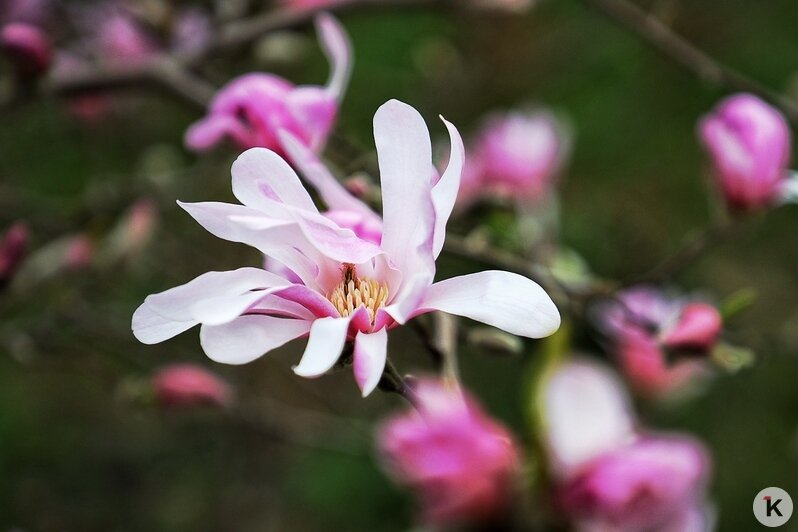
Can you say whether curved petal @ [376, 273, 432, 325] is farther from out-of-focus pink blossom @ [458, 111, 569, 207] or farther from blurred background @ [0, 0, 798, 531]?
out-of-focus pink blossom @ [458, 111, 569, 207]

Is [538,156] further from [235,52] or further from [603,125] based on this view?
[603,125]

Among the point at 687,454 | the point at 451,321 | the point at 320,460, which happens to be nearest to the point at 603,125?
the point at 320,460

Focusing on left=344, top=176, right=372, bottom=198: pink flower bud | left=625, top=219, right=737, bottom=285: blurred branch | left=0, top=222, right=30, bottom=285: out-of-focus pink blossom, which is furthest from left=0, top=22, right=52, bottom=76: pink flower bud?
left=625, top=219, right=737, bottom=285: blurred branch

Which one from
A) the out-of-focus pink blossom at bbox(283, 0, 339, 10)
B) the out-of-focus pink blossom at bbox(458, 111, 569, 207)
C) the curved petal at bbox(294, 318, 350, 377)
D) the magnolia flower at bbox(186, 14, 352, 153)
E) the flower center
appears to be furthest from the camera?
the out-of-focus pink blossom at bbox(458, 111, 569, 207)

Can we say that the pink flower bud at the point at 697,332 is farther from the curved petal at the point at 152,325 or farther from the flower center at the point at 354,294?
the curved petal at the point at 152,325

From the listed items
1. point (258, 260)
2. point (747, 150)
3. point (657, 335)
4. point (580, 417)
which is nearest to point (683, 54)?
point (747, 150)

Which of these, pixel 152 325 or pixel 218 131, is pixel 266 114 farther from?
pixel 152 325
